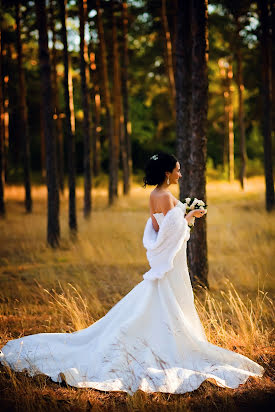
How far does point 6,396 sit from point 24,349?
82cm

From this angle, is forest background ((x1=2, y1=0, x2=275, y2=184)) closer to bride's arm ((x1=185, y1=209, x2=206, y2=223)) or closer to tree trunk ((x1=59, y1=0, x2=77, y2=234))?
tree trunk ((x1=59, y1=0, x2=77, y2=234))

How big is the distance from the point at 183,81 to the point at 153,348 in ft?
19.3

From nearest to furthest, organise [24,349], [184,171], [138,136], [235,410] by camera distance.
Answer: [235,410]
[24,349]
[184,171]
[138,136]

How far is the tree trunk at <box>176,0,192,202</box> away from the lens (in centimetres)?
882

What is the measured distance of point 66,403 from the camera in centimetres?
418

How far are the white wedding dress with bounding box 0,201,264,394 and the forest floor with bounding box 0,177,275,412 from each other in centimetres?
14

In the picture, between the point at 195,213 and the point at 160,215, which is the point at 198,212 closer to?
the point at 195,213

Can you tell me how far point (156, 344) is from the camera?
467cm

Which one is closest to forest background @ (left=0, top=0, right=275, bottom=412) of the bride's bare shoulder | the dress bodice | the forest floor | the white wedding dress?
the forest floor

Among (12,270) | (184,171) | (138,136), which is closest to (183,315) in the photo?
(184,171)

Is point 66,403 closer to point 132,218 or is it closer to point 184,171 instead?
point 184,171

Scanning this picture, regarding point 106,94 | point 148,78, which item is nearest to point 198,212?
point 106,94

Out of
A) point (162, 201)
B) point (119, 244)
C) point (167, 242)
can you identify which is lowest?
point (119, 244)

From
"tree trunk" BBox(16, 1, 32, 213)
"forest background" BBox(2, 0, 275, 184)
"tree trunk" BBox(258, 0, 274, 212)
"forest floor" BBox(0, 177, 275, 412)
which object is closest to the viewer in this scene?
"forest floor" BBox(0, 177, 275, 412)
